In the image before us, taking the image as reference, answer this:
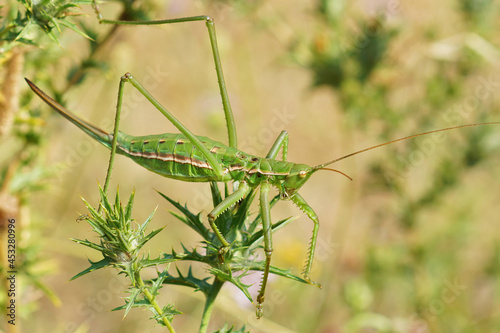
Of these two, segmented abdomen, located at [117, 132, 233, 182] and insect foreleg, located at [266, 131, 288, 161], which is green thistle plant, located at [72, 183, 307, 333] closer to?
segmented abdomen, located at [117, 132, 233, 182]

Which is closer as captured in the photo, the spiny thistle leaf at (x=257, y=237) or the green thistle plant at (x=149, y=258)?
the green thistle plant at (x=149, y=258)

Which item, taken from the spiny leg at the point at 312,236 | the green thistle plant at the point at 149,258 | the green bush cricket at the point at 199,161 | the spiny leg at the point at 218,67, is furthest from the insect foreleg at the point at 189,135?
the green thistle plant at the point at 149,258

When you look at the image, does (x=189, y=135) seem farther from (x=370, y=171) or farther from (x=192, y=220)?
(x=370, y=171)

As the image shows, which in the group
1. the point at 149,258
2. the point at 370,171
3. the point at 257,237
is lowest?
the point at 149,258

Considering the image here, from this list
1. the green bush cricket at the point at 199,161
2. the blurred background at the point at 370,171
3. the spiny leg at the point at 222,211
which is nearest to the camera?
the spiny leg at the point at 222,211

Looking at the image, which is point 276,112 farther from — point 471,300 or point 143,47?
point 471,300

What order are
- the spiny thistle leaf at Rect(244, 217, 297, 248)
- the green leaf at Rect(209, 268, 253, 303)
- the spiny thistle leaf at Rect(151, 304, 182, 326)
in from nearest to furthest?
the spiny thistle leaf at Rect(151, 304, 182, 326) < the green leaf at Rect(209, 268, 253, 303) < the spiny thistle leaf at Rect(244, 217, 297, 248)

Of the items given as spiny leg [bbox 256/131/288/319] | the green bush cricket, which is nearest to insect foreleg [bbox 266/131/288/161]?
the green bush cricket

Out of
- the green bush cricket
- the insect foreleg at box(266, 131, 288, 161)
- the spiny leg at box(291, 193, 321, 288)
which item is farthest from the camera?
the insect foreleg at box(266, 131, 288, 161)

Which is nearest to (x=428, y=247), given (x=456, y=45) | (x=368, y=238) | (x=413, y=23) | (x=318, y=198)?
(x=368, y=238)

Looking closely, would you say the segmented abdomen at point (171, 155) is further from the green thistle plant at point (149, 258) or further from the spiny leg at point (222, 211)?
the green thistle plant at point (149, 258)

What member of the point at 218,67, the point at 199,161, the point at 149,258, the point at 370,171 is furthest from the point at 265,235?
the point at 370,171

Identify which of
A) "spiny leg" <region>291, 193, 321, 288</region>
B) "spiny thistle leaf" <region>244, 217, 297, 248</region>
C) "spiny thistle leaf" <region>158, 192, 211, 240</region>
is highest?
"spiny leg" <region>291, 193, 321, 288</region>
